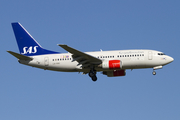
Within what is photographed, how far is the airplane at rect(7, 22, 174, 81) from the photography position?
4169cm

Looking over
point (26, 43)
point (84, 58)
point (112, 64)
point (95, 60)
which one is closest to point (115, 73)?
point (112, 64)

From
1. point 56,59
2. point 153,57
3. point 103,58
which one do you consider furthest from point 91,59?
point 153,57

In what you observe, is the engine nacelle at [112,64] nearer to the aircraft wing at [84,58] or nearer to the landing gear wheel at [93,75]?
the aircraft wing at [84,58]

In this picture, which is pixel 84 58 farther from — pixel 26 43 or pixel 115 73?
pixel 26 43

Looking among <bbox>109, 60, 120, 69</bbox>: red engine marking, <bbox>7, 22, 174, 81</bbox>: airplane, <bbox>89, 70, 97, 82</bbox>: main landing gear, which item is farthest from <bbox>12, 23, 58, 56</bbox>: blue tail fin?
<bbox>109, 60, 120, 69</bbox>: red engine marking

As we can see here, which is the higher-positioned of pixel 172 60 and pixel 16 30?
pixel 16 30

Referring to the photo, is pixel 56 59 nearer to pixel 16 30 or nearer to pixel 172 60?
pixel 16 30

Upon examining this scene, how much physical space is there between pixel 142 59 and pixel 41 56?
46.8 ft

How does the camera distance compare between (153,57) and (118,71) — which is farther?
(118,71)

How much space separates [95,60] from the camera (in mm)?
41875

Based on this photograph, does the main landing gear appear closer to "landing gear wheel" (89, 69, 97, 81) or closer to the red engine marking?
"landing gear wheel" (89, 69, 97, 81)

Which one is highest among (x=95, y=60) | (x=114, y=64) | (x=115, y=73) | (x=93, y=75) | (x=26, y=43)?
(x=26, y=43)

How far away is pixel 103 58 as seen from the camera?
140 ft

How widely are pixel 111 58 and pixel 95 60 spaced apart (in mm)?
2344
